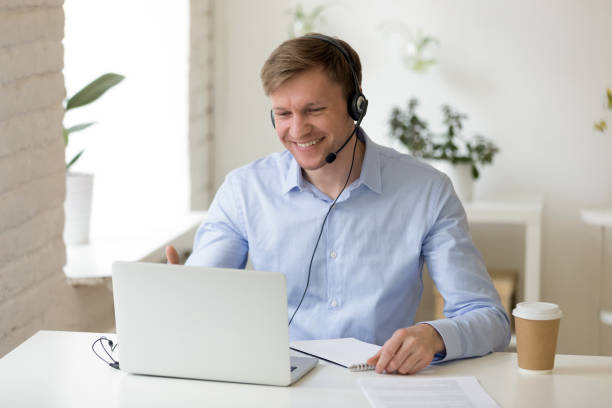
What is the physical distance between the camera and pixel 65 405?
3.96 feet

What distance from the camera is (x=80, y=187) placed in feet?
7.84

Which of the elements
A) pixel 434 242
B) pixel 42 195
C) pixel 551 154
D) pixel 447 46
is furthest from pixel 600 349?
pixel 42 195

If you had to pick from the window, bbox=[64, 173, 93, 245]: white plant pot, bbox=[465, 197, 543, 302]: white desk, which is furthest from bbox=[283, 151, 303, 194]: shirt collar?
bbox=[465, 197, 543, 302]: white desk

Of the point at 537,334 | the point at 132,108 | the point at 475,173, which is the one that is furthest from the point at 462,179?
the point at 537,334

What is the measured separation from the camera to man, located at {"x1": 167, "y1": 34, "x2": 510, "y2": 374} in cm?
165

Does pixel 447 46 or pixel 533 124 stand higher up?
pixel 447 46

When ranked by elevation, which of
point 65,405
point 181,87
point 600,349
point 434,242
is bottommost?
point 600,349

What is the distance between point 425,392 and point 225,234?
0.71m

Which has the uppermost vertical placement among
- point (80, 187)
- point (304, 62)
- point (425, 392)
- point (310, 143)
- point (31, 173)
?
point (304, 62)

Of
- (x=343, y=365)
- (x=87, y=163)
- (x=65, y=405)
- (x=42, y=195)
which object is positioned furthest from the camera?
(x=87, y=163)

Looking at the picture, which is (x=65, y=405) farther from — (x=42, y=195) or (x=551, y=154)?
(x=551, y=154)

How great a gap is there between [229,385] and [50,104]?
41.4 inches

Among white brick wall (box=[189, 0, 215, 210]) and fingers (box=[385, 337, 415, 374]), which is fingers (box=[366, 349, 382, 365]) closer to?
fingers (box=[385, 337, 415, 374])

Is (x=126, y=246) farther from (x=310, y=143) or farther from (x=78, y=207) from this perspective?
(x=310, y=143)
